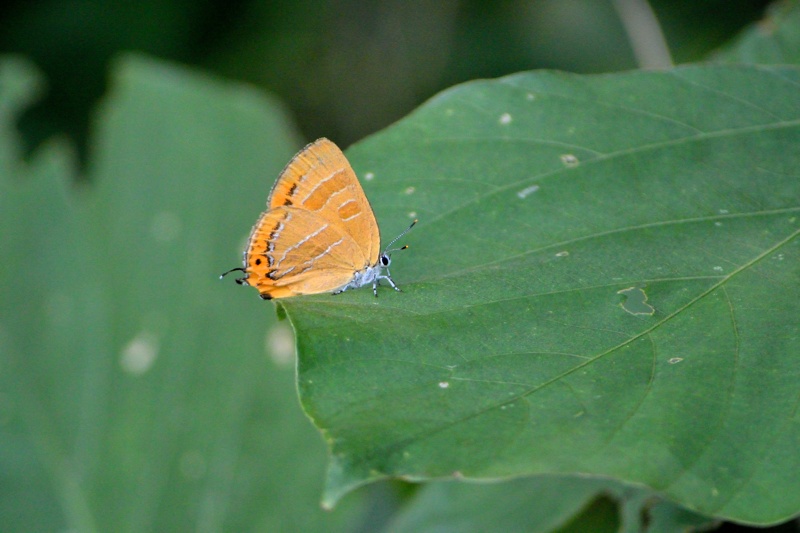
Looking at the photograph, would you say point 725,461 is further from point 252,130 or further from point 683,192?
point 252,130

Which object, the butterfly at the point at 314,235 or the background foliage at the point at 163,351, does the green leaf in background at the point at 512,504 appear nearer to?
the background foliage at the point at 163,351

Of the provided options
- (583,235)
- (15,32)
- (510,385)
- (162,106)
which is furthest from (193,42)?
(510,385)

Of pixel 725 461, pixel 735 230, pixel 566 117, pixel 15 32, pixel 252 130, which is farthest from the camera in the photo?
pixel 15 32

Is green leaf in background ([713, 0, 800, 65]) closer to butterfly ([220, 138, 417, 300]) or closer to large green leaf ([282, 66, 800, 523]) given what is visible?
large green leaf ([282, 66, 800, 523])

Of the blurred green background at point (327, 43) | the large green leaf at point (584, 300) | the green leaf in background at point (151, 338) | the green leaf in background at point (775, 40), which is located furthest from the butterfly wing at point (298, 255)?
the blurred green background at point (327, 43)

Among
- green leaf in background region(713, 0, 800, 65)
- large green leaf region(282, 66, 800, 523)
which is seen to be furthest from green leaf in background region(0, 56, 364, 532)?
green leaf in background region(713, 0, 800, 65)
